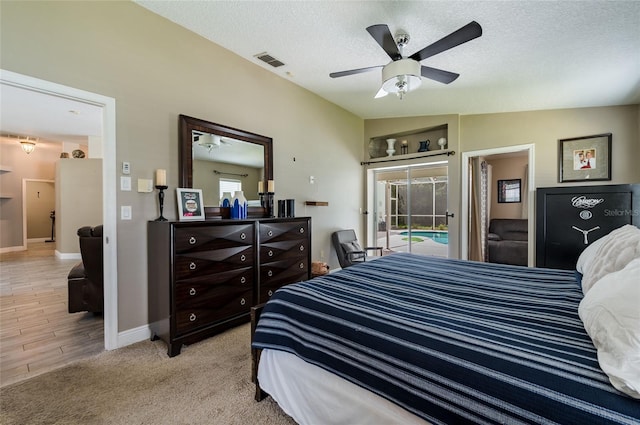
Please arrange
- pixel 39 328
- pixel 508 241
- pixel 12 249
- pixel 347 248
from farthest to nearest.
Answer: pixel 12 249
pixel 508 241
pixel 347 248
pixel 39 328

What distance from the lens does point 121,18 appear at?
2389mm

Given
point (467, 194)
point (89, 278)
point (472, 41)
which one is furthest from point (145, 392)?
point (467, 194)

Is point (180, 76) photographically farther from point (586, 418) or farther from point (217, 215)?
point (586, 418)

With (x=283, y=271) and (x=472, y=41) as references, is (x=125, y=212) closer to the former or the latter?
(x=283, y=271)

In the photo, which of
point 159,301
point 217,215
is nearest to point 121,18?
point 217,215

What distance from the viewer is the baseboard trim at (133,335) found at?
2.39 metres

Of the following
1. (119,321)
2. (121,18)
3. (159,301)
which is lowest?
(119,321)

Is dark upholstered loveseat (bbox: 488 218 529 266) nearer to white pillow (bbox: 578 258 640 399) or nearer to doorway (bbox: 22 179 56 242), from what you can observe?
white pillow (bbox: 578 258 640 399)

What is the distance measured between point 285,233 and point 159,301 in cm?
141

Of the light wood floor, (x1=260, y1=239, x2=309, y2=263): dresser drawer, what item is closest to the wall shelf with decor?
(x1=260, y1=239, x2=309, y2=263): dresser drawer

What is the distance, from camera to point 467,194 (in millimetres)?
4551

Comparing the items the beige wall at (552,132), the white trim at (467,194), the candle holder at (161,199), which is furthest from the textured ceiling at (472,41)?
the candle holder at (161,199)

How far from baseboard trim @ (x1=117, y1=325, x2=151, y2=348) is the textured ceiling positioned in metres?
2.95

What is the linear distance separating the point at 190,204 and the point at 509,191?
6926mm
